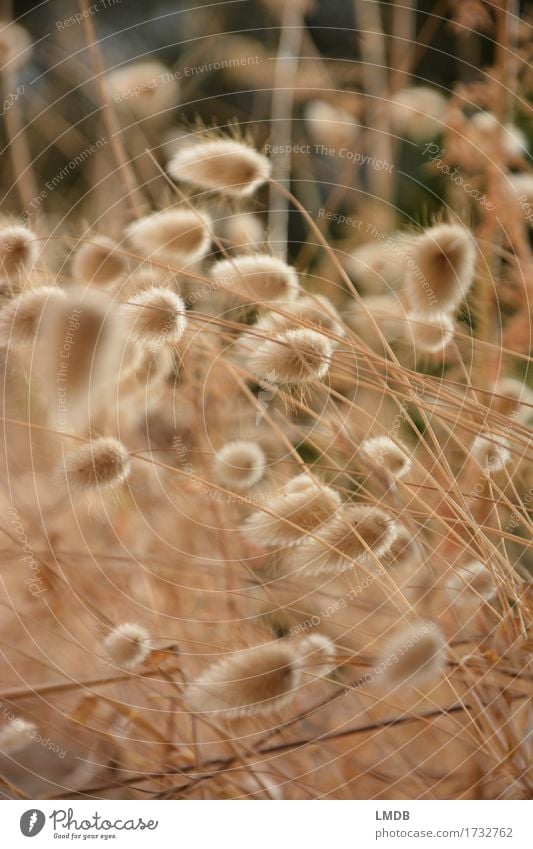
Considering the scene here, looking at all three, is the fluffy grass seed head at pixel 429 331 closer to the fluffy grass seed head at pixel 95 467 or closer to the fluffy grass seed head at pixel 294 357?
the fluffy grass seed head at pixel 294 357

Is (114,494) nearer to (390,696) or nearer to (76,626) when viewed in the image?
(76,626)

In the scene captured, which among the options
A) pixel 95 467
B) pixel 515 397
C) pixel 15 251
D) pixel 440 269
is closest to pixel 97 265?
pixel 15 251

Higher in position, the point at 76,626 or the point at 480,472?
the point at 480,472

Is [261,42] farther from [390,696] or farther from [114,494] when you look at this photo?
[390,696]

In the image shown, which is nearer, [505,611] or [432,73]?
[505,611]

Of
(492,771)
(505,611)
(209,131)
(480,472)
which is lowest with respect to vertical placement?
(492,771)

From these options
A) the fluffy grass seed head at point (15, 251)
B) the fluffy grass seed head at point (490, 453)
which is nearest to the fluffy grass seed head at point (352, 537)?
the fluffy grass seed head at point (490, 453)

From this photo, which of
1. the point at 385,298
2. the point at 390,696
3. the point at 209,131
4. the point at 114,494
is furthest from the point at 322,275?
the point at 390,696

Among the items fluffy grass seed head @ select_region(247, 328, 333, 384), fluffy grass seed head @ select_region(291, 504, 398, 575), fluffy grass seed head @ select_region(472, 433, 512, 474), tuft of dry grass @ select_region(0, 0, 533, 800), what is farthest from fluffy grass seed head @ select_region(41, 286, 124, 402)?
fluffy grass seed head @ select_region(472, 433, 512, 474)
